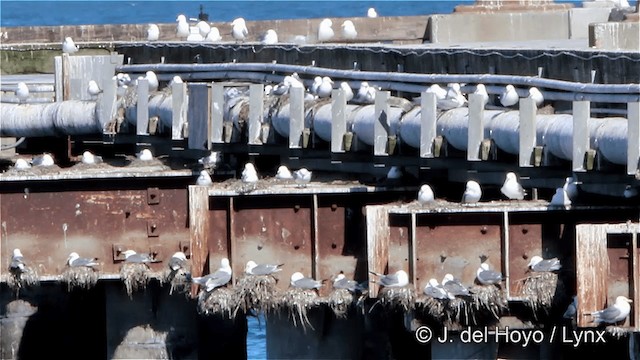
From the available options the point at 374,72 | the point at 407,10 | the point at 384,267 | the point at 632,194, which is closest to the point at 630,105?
the point at 632,194

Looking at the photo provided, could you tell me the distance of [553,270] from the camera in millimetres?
19062

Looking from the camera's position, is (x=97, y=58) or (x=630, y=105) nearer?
(x=630, y=105)

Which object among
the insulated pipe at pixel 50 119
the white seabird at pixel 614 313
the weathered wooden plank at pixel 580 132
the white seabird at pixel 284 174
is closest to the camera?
the white seabird at pixel 614 313

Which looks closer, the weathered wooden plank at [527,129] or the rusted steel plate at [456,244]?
the weathered wooden plank at [527,129]

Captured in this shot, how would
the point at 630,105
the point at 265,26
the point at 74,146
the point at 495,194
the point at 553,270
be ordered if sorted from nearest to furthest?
the point at 630,105 < the point at 553,270 < the point at 495,194 < the point at 74,146 < the point at 265,26

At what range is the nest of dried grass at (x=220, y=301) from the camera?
21.0 meters

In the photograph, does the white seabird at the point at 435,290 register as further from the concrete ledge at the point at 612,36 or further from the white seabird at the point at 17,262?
the white seabird at the point at 17,262

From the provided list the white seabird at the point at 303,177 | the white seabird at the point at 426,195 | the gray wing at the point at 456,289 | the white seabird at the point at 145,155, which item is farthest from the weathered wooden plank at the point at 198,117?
the gray wing at the point at 456,289

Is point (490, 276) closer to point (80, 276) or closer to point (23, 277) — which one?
point (80, 276)

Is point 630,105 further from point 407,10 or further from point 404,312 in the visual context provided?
point 407,10

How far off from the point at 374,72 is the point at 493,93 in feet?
10.0

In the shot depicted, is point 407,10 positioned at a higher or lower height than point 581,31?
higher

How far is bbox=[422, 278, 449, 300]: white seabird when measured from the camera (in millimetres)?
19172

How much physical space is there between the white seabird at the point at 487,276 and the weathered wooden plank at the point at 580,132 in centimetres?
130
